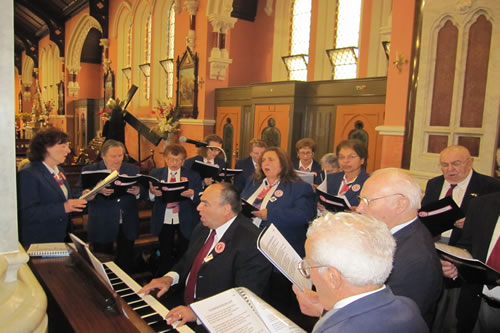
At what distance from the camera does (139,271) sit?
14.1 ft

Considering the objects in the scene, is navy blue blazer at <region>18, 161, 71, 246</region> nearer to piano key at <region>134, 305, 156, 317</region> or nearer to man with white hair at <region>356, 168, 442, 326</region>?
piano key at <region>134, 305, 156, 317</region>

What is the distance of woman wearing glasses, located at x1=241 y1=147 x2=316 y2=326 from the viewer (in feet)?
10.9

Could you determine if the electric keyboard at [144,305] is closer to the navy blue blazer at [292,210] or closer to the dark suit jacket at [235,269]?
the dark suit jacket at [235,269]

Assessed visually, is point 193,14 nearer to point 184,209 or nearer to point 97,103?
point 184,209

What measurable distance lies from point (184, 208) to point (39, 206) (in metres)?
1.47

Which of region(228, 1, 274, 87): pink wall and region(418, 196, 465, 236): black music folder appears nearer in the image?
region(418, 196, 465, 236): black music folder

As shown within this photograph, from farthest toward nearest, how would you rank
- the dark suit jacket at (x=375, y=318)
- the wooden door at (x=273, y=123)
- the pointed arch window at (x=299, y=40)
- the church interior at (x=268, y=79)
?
the pointed arch window at (x=299, y=40), the wooden door at (x=273, y=123), the church interior at (x=268, y=79), the dark suit jacket at (x=375, y=318)

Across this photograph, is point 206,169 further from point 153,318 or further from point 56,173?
point 153,318

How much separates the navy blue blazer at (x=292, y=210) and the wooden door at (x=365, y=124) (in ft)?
10.8

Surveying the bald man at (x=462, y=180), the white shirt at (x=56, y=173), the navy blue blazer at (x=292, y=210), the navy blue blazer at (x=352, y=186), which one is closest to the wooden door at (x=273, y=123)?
the navy blue blazer at (x=352, y=186)

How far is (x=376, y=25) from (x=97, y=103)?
514 inches

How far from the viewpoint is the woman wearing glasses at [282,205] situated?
3.32 m

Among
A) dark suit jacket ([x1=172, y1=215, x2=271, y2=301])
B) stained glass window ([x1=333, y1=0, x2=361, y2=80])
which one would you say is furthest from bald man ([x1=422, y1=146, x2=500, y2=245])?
stained glass window ([x1=333, y1=0, x2=361, y2=80])

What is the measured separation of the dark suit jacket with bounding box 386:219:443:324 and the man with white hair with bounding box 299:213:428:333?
391 mm
